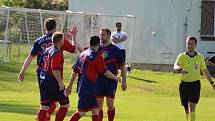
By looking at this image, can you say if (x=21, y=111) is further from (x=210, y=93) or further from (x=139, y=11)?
(x=139, y=11)

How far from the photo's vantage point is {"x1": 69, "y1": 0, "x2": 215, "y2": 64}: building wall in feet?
130

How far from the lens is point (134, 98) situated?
26750 millimetres

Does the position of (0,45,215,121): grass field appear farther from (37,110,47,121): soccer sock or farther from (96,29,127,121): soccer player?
(37,110,47,121): soccer sock

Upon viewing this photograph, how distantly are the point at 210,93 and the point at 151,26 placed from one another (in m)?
10.1

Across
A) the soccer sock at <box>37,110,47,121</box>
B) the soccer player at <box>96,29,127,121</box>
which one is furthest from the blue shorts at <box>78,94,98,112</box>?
the soccer player at <box>96,29,127,121</box>

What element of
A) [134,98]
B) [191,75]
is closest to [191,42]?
[191,75]

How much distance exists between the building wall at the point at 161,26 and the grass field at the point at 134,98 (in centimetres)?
295

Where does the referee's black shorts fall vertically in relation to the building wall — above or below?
below

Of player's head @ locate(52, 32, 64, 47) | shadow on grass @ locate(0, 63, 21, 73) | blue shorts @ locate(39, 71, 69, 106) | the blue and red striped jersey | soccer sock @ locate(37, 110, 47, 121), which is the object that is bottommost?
shadow on grass @ locate(0, 63, 21, 73)

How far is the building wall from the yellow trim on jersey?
21535mm

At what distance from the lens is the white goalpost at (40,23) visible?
36.7 meters

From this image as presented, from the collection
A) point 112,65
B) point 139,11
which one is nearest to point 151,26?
point 139,11

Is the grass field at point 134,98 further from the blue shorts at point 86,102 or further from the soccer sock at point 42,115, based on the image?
the blue shorts at point 86,102

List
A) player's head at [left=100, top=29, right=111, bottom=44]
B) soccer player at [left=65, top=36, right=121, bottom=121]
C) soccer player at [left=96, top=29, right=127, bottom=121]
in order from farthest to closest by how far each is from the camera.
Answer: soccer player at [left=96, top=29, right=127, bottom=121] < player's head at [left=100, top=29, right=111, bottom=44] < soccer player at [left=65, top=36, right=121, bottom=121]
